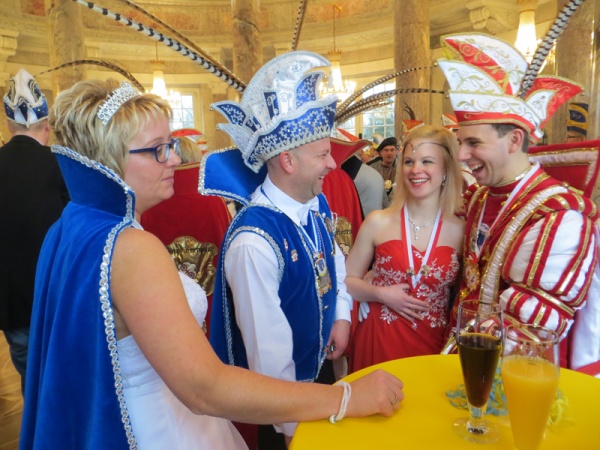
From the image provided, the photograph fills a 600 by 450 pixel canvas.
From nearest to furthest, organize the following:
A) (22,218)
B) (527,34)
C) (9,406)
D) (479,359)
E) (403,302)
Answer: (479,359)
(403,302)
(22,218)
(9,406)
(527,34)

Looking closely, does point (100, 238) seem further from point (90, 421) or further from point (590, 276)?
point (590, 276)

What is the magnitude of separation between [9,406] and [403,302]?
3.20 m

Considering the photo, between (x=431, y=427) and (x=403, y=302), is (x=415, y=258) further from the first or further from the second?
(x=431, y=427)

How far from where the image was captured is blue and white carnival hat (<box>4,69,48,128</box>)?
306 centimetres

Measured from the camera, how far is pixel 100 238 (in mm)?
1179

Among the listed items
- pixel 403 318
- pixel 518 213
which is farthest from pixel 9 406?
pixel 518 213

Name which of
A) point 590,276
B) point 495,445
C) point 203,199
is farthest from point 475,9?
point 495,445

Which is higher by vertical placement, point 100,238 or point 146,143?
point 146,143

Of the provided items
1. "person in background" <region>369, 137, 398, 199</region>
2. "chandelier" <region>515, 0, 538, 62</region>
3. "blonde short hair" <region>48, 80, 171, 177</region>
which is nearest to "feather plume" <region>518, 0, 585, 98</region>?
"blonde short hair" <region>48, 80, 171, 177</region>

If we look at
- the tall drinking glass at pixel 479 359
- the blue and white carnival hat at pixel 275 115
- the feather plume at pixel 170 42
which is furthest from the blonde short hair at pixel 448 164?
the tall drinking glass at pixel 479 359

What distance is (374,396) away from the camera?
1140mm

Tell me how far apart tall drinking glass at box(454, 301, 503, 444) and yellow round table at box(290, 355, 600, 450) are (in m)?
0.03

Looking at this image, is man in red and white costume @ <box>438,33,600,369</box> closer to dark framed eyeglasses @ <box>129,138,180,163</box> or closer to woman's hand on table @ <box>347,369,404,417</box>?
woman's hand on table @ <box>347,369,404,417</box>

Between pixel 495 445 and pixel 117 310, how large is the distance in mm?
992
